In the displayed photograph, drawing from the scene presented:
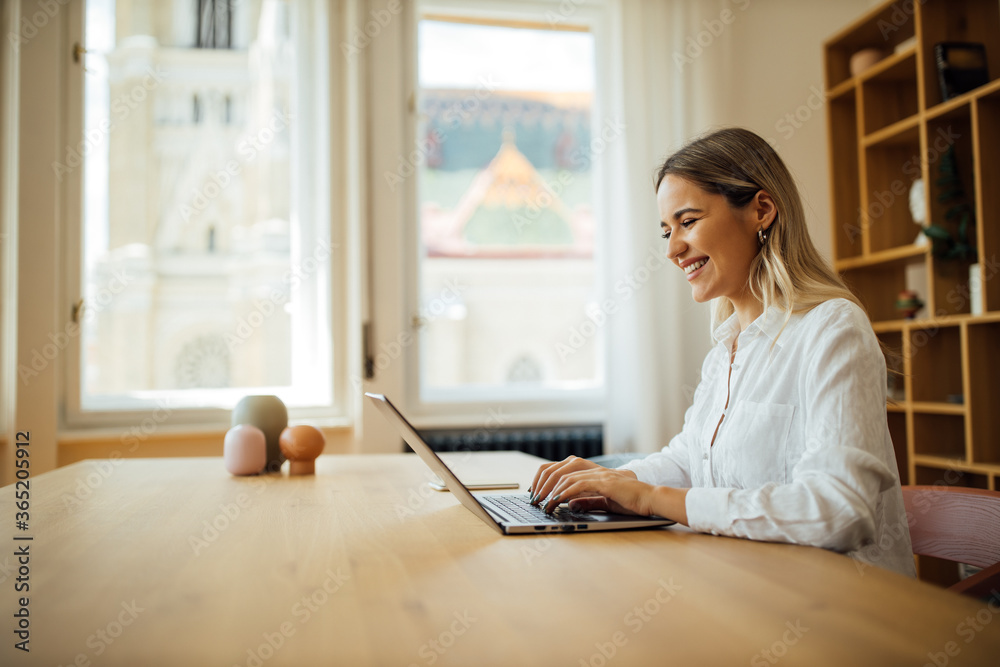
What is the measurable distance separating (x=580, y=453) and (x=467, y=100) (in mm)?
1625

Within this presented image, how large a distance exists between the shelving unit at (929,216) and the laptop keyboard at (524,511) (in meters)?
1.32

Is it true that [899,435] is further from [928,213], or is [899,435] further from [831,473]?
[831,473]

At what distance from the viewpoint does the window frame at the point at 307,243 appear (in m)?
2.90

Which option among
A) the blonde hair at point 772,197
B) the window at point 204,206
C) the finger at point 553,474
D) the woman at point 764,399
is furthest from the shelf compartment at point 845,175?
the finger at point 553,474

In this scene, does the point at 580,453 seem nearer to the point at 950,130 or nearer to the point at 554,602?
the point at 950,130

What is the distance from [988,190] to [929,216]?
21 cm

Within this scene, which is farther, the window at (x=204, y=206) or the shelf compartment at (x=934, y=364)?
the window at (x=204, y=206)

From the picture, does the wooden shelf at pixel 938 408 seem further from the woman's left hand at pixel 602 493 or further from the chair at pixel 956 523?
the woman's left hand at pixel 602 493

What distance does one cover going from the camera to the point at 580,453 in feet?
10.6

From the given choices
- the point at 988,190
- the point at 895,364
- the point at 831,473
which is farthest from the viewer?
the point at 895,364

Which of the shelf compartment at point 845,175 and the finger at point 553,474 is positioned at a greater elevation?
the shelf compartment at point 845,175

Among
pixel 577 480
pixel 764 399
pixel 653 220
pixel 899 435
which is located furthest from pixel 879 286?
pixel 577 480

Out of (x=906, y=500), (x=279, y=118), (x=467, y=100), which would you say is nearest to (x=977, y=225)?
(x=906, y=500)

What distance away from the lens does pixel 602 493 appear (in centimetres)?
105
